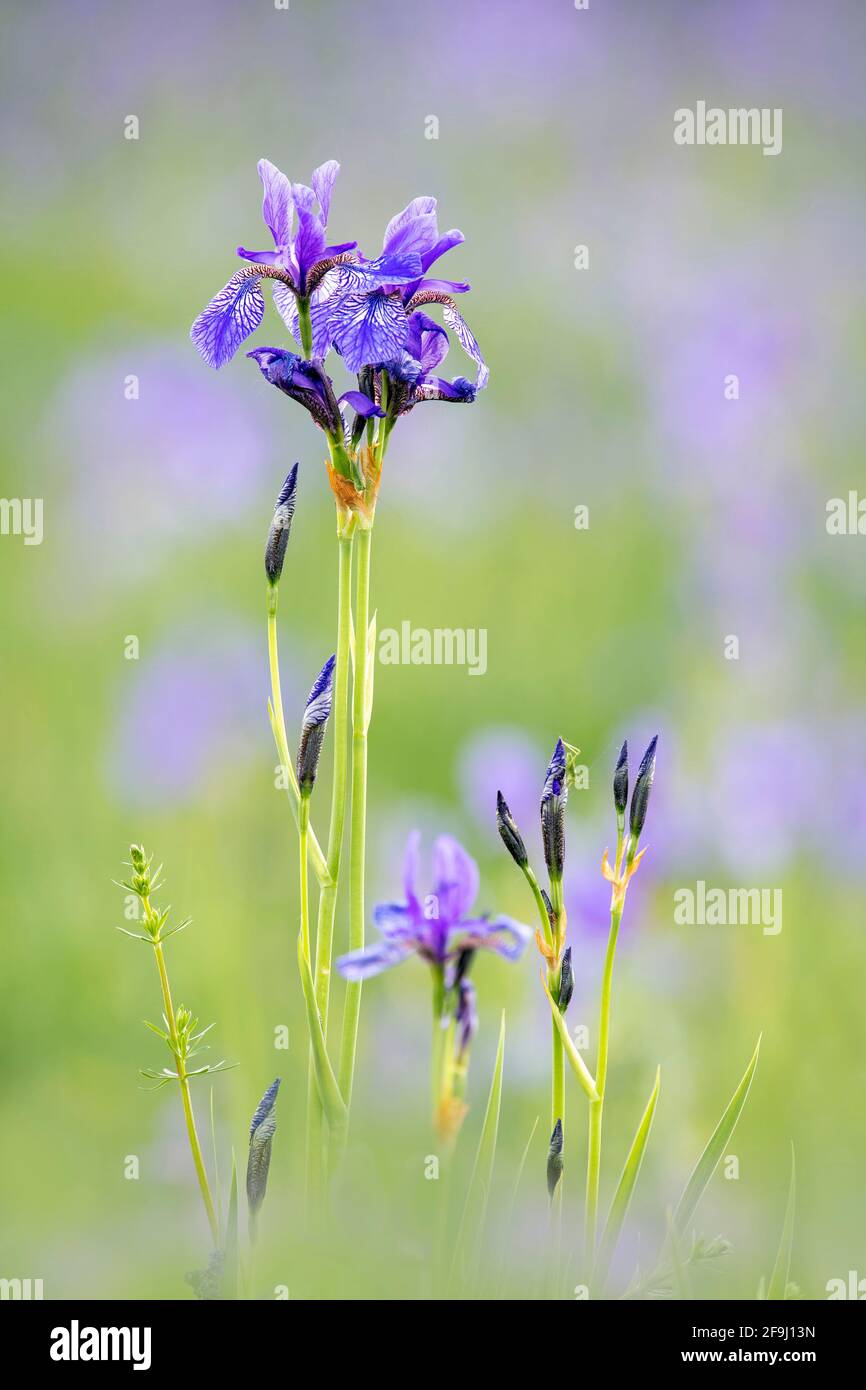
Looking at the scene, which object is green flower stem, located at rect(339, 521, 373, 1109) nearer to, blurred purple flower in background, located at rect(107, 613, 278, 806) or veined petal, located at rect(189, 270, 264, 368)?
veined petal, located at rect(189, 270, 264, 368)

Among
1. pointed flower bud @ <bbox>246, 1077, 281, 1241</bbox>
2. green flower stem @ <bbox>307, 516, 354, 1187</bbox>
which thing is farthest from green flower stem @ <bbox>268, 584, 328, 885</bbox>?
pointed flower bud @ <bbox>246, 1077, 281, 1241</bbox>

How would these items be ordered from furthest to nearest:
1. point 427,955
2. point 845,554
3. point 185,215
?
point 185,215
point 845,554
point 427,955

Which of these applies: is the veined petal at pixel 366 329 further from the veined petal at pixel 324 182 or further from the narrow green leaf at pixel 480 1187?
the narrow green leaf at pixel 480 1187

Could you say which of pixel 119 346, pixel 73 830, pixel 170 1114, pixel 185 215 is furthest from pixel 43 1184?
pixel 185 215

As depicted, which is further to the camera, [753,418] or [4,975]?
[753,418]

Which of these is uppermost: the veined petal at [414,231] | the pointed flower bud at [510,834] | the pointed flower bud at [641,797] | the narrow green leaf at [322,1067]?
the veined petal at [414,231]

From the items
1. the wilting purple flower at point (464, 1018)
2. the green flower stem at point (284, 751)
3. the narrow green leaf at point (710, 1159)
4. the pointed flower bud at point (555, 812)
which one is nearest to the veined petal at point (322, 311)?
the green flower stem at point (284, 751)

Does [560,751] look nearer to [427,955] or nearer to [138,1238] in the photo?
[427,955]
